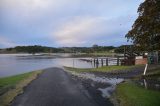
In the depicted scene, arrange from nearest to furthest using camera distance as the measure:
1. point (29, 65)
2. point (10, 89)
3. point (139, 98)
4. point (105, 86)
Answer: point (139, 98), point (10, 89), point (105, 86), point (29, 65)

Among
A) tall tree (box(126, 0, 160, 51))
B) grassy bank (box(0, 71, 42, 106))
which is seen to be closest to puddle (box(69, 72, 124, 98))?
tall tree (box(126, 0, 160, 51))

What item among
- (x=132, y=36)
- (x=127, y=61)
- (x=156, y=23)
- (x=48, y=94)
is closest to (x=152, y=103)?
(x=48, y=94)

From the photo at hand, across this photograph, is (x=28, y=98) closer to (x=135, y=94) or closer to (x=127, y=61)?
A: (x=135, y=94)

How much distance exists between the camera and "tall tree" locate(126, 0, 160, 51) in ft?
71.8

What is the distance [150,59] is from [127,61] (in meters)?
5.02

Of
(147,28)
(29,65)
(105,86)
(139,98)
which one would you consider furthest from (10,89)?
(29,65)

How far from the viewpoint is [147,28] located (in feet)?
76.0

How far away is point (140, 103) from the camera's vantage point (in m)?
14.7

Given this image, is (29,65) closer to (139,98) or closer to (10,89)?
(10,89)

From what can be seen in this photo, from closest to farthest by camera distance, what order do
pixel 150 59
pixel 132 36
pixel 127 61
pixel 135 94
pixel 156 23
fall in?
pixel 135 94
pixel 156 23
pixel 132 36
pixel 150 59
pixel 127 61

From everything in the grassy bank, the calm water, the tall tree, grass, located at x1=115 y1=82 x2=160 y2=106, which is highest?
the tall tree

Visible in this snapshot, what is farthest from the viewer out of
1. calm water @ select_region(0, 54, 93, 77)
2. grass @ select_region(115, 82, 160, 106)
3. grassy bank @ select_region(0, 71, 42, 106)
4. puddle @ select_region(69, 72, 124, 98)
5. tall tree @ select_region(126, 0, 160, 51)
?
calm water @ select_region(0, 54, 93, 77)

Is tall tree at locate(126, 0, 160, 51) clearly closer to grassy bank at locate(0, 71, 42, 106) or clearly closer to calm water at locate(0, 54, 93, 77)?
grassy bank at locate(0, 71, 42, 106)

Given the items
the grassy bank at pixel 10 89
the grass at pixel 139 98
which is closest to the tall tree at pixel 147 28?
the grass at pixel 139 98
